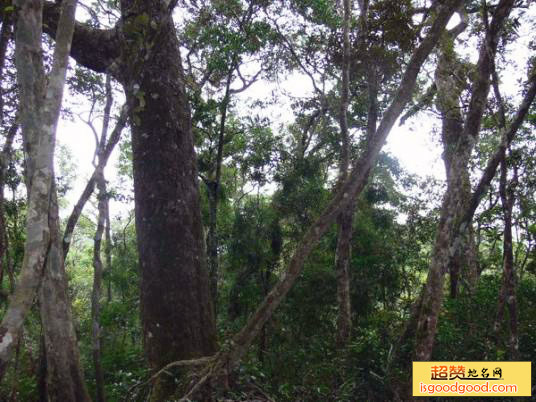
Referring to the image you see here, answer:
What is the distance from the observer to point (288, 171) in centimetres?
1064

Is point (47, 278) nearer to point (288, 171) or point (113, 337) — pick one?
point (288, 171)

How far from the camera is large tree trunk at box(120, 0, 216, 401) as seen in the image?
13.3ft

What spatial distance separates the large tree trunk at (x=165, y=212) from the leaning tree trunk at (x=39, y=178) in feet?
2.56

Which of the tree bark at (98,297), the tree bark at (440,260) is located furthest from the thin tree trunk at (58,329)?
→ the tree bark at (440,260)

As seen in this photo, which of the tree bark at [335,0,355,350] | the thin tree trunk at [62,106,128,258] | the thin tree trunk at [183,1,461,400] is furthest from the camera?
the tree bark at [335,0,355,350]

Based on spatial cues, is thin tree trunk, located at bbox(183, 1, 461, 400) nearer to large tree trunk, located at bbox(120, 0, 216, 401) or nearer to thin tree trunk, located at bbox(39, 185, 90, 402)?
large tree trunk, located at bbox(120, 0, 216, 401)

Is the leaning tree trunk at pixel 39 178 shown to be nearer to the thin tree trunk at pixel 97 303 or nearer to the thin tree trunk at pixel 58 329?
the thin tree trunk at pixel 58 329

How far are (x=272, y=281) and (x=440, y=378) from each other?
6.18 m

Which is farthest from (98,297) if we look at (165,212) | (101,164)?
(165,212)

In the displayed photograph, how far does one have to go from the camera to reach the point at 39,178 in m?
2.35

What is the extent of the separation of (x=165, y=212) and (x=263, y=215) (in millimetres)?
6113

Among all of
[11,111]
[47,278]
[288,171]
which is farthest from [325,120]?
Result: [47,278]

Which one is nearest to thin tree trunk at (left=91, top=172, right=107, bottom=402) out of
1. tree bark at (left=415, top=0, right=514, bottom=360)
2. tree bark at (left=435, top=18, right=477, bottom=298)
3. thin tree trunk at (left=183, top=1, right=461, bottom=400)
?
thin tree trunk at (left=183, top=1, right=461, bottom=400)

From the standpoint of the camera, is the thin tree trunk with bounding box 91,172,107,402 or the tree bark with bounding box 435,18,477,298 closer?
the thin tree trunk with bounding box 91,172,107,402
